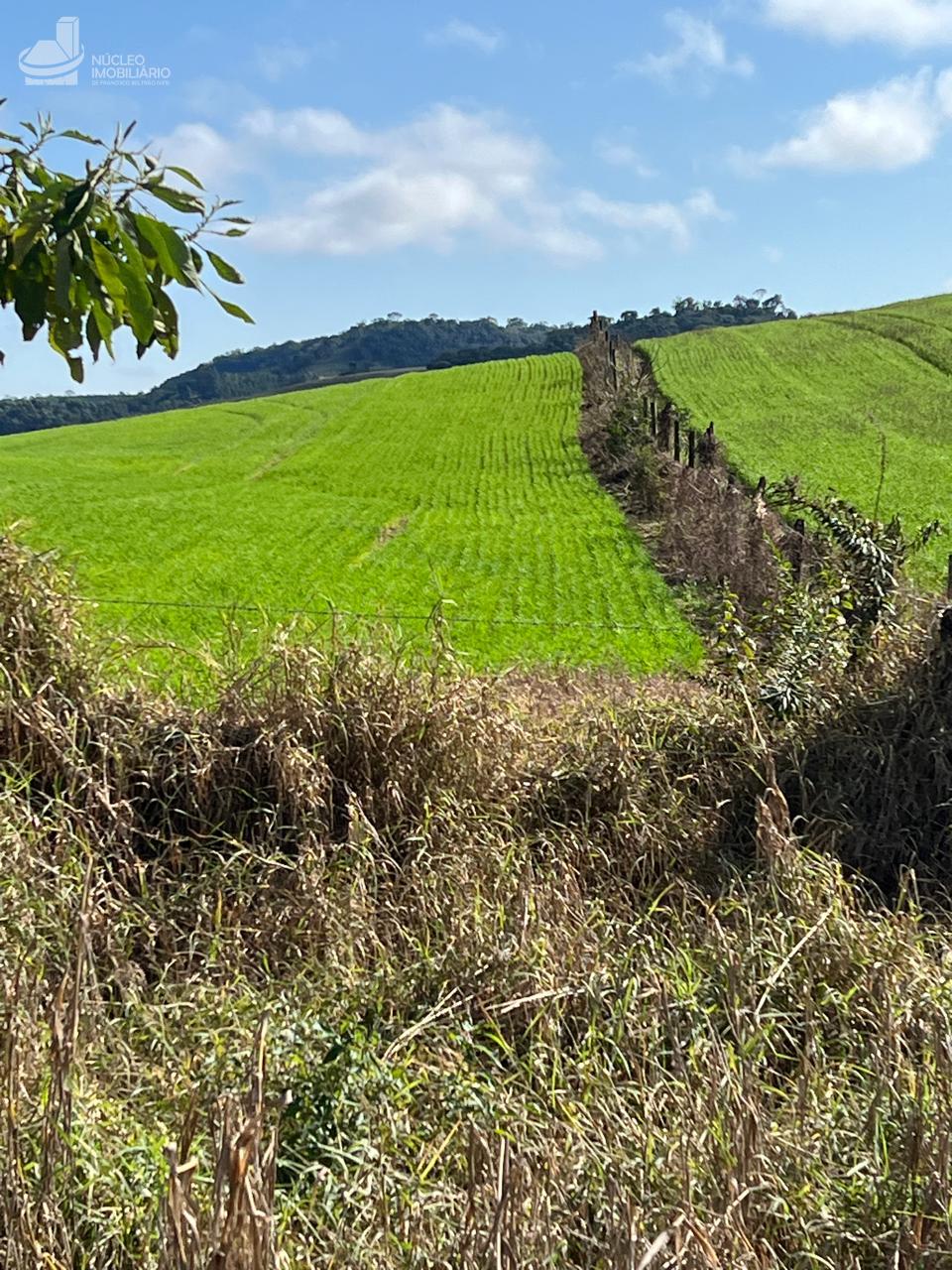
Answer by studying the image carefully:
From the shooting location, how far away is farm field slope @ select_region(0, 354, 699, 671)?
53.5ft

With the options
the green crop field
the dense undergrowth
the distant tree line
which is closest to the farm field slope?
the dense undergrowth

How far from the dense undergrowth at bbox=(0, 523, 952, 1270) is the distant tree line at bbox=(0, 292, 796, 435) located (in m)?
80.0

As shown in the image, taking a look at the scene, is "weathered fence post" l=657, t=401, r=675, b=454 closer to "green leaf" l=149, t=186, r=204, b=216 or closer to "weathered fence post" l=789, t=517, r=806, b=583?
"weathered fence post" l=789, t=517, r=806, b=583

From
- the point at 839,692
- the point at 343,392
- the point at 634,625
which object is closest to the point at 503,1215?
the point at 839,692

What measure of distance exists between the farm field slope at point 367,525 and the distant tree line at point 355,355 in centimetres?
3838

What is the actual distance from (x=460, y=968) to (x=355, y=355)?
169 metres

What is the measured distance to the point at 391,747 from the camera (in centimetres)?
595

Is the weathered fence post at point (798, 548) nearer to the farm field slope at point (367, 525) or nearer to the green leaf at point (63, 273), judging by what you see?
the farm field slope at point (367, 525)

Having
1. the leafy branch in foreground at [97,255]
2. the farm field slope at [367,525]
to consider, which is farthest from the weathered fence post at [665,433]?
the leafy branch in foreground at [97,255]

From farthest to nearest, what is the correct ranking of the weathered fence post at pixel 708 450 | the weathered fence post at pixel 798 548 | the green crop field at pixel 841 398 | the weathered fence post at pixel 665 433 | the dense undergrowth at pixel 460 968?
the weathered fence post at pixel 665 433 < the green crop field at pixel 841 398 < the weathered fence post at pixel 708 450 < the weathered fence post at pixel 798 548 < the dense undergrowth at pixel 460 968

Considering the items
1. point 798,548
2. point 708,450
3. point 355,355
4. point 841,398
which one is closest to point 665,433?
point 708,450

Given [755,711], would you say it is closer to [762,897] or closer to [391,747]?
[762,897]

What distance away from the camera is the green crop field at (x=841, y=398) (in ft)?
96.9

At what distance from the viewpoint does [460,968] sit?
4.34m
